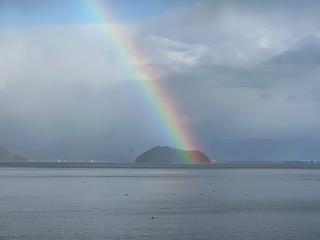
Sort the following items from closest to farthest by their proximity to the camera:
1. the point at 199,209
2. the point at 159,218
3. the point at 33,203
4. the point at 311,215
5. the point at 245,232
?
the point at 245,232, the point at 159,218, the point at 311,215, the point at 199,209, the point at 33,203

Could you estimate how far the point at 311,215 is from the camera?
174 feet

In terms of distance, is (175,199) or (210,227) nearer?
(210,227)

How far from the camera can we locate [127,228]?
43344mm

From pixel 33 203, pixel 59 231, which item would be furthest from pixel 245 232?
pixel 33 203

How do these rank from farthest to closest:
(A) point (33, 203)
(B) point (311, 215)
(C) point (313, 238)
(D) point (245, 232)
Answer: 1. (A) point (33, 203)
2. (B) point (311, 215)
3. (D) point (245, 232)
4. (C) point (313, 238)

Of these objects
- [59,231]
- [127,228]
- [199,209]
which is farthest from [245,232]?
[199,209]

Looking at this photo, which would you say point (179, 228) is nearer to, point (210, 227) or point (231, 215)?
point (210, 227)

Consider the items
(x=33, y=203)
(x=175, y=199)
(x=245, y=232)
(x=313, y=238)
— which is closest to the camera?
(x=313, y=238)

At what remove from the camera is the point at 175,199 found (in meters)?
72.1

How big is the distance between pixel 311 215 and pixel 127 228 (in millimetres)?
18913

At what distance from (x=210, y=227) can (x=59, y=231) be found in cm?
1135

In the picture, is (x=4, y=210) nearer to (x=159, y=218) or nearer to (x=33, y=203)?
(x=33, y=203)

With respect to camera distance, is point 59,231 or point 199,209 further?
point 199,209

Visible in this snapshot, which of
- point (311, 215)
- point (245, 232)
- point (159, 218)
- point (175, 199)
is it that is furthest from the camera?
point (175, 199)
